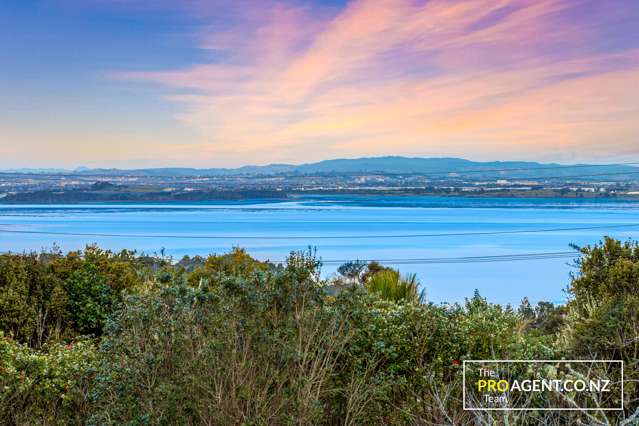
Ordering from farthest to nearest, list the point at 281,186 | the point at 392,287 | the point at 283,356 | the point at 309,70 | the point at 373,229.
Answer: the point at 281,186, the point at 373,229, the point at 309,70, the point at 392,287, the point at 283,356

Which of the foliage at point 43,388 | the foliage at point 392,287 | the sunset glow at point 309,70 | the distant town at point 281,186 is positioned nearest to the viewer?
the foliage at point 43,388

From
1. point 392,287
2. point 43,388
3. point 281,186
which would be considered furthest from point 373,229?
point 43,388

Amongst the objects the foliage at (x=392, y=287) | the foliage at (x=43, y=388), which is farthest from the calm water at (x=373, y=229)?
the foliage at (x=43, y=388)

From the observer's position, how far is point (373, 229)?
55.9m

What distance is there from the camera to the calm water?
36.3 metres

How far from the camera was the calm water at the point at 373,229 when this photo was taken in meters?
36.3

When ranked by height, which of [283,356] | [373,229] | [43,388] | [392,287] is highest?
[283,356]

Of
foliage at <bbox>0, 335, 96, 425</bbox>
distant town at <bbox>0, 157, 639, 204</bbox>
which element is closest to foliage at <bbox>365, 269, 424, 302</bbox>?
foliage at <bbox>0, 335, 96, 425</bbox>

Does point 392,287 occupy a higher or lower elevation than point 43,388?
higher

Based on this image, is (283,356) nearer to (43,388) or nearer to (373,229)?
(43,388)

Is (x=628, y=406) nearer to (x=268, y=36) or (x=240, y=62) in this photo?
(x=268, y=36)

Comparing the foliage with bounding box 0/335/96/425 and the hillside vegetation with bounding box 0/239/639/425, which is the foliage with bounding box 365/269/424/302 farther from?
the foliage with bounding box 0/335/96/425

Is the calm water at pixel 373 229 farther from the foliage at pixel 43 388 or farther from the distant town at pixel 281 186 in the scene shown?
the foliage at pixel 43 388

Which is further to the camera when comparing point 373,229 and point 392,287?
point 373,229
